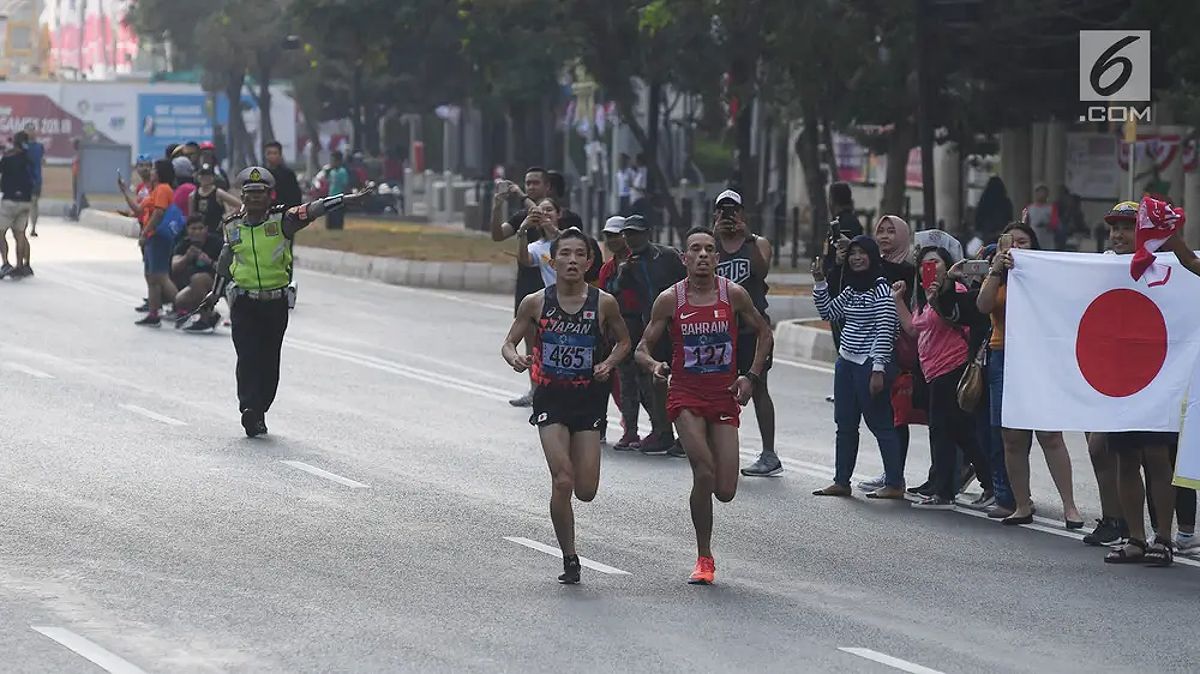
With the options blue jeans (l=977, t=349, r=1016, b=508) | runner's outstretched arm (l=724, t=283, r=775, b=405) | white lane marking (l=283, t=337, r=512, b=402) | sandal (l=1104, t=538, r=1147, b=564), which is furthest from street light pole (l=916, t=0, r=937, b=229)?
runner's outstretched arm (l=724, t=283, r=775, b=405)

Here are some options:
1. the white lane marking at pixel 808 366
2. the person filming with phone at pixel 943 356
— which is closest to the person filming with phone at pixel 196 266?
the white lane marking at pixel 808 366

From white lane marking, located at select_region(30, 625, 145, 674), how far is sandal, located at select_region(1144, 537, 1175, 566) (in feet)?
18.1

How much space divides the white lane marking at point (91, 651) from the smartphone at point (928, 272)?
19.7ft

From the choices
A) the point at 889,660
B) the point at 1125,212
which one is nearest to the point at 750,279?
the point at 1125,212

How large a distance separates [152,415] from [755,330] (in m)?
6.81

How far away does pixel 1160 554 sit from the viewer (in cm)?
1219

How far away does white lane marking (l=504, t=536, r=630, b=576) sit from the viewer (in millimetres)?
11500

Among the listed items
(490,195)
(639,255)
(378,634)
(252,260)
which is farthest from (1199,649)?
(490,195)

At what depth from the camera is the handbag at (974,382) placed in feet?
44.5

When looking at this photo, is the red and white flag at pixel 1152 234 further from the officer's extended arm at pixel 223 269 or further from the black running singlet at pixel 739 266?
the officer's extended arm at pixel 223 269

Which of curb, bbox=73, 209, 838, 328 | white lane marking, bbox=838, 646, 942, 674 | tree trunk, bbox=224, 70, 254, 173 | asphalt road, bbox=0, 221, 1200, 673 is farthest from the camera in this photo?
tree trunk, bbox=224, 70, 254, 173

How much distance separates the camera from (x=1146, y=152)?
3588cm

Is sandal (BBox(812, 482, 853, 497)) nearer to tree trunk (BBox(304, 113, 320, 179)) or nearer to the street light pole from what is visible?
the street light pole

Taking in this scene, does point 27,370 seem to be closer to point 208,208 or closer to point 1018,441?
point 208,208
